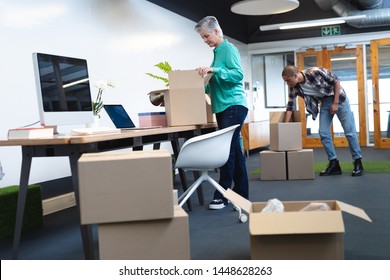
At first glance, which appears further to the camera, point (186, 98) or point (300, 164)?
point (300, 164)

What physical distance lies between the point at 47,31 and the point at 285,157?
9.64 feet

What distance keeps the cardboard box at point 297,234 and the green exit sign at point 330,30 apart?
27.7ft

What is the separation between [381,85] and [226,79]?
6.64 meters

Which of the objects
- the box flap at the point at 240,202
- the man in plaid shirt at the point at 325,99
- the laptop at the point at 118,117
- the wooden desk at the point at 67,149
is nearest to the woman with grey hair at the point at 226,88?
the laptop at the point at 118,117

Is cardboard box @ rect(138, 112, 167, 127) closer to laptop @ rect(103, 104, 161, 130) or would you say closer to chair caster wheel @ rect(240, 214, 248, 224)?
laptop @ rect(103, 104, 161, 130)

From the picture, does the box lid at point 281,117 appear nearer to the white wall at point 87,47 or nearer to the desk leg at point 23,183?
the white wall at point 87,47

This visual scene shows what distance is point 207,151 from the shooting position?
3.35m

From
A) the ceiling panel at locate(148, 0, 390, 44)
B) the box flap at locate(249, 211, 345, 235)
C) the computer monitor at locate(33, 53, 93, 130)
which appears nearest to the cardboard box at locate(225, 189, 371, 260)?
the box flap at locate(249, 211, 345, 235)

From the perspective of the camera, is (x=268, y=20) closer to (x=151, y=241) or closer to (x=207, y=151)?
(x=207, y=151)

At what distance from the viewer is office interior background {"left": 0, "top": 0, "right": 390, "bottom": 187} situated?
3.89 metres

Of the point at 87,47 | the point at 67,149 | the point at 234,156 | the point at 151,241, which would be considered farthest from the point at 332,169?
the point at 151,241

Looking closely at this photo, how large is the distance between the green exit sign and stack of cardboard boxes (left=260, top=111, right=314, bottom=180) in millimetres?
4759
